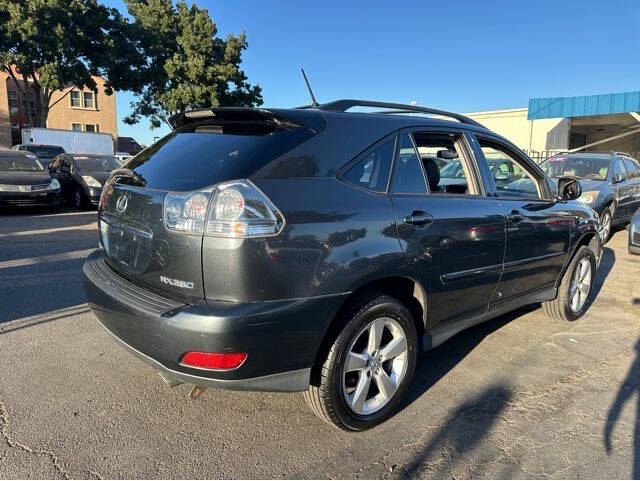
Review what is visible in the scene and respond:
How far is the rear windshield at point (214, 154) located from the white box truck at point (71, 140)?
2162 centimetres

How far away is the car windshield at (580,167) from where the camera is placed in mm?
8990

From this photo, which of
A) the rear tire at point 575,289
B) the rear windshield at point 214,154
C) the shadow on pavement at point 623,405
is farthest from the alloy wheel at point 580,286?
the rear windshield at point 214,154

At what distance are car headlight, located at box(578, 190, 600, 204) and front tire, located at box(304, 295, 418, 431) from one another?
262 inches

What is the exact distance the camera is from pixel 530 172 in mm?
4098

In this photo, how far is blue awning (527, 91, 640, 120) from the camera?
Result: 22172 mm

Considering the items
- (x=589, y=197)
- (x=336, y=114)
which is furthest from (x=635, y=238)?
(x=336, y=114)

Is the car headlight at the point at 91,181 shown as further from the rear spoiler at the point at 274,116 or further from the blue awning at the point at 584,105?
the blue awning at the point at 584,105

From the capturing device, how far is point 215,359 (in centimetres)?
216

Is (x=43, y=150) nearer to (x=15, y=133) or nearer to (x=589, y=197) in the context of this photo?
(x=589, y=197)

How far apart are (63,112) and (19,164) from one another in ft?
101

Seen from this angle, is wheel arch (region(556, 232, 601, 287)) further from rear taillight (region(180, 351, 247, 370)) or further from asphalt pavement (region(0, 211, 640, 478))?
rear taillight (region(180, 351, 247, 370))

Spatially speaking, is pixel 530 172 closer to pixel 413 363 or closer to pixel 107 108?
pixel 413 363

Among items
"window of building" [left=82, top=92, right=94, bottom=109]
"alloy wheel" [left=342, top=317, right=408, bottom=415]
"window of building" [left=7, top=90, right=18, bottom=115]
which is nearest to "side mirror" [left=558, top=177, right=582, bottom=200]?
"alloy wheel" [left=342, top=317, right=408, bottom=415]

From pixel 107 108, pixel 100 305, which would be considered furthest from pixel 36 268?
pixel 107 108
